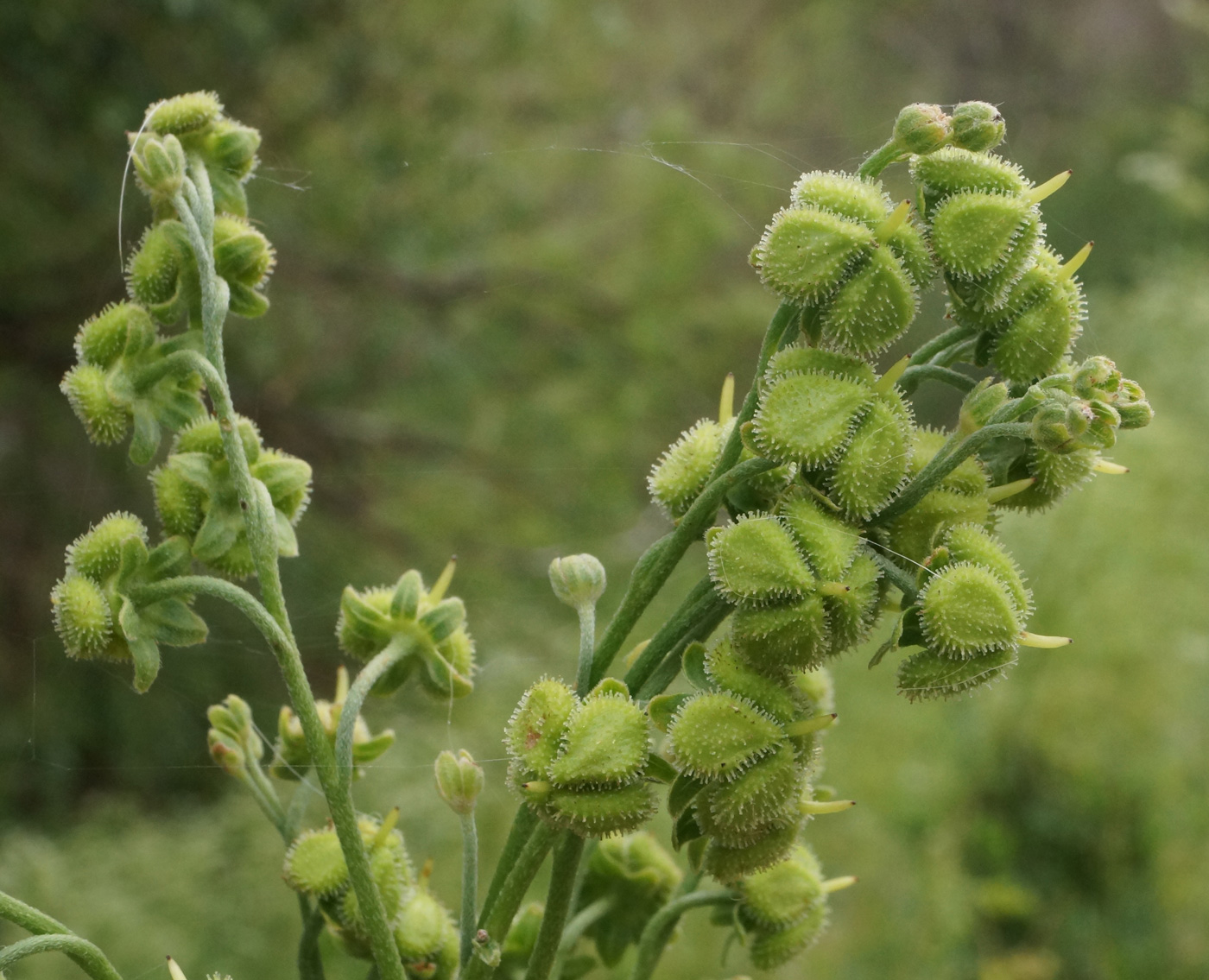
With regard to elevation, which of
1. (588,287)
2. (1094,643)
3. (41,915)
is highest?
(588,287)

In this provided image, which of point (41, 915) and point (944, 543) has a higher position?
point (944, 543)

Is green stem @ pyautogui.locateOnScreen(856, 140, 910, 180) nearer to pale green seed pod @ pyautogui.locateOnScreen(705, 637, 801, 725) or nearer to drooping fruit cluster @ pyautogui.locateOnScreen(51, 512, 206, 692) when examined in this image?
pale green seed pod @ pyautogui.locateOnScreen(705, 637, 801, 725)

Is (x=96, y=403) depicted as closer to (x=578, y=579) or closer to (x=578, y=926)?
(x=578, y=579)

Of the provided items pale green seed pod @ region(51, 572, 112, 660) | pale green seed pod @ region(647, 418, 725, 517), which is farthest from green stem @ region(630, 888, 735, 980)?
pale green seed pod @ region(51, 572, 112, 660)

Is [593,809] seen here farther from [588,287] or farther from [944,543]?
[588,287]

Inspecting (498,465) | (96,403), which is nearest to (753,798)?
(96,403)

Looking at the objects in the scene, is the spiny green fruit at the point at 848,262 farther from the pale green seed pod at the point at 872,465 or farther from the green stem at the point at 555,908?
the green stem at the point at 555,908

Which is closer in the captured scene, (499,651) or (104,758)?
(499,651)

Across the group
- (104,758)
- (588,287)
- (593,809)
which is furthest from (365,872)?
(588,287)
